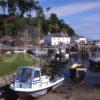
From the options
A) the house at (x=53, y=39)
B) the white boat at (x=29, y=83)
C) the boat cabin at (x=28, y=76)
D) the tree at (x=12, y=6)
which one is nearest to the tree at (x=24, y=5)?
the tree at (x=12, y=6)

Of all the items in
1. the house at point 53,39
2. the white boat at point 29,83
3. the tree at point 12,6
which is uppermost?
the tree at point 12,6

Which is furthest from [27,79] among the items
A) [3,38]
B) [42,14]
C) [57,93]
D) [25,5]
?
[42,14]

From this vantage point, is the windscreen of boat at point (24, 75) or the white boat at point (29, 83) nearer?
the white boat at point (29, 83)

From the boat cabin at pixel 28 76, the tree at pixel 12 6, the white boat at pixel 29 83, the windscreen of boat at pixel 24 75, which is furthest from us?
the tree at pixel 12 6

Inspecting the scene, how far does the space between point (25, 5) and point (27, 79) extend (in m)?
136

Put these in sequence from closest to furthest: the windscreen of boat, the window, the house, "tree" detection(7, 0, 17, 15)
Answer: the windscreen of boat → the window → "tree" detection(7, 0, 17, 15) → the house

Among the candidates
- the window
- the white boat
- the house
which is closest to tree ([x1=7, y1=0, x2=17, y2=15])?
the house

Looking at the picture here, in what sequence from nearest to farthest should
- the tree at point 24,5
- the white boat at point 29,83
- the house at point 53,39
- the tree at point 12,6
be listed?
the white boat at point 29,83 → the tree at point 12,6 → the tree at point 24,5 → the house at point 53,39

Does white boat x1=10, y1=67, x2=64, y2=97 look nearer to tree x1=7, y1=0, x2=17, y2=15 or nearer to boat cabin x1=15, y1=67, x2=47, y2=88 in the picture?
boat cabin x1=15, y1=67, x2=47, y2=88

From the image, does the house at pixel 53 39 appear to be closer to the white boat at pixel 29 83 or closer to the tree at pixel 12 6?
the tree at pixel 12 6

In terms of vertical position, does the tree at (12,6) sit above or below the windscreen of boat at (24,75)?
above

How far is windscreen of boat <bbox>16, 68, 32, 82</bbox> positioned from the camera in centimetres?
4397

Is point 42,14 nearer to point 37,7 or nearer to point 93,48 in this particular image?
point 37,7

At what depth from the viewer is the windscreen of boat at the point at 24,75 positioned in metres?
44.0
